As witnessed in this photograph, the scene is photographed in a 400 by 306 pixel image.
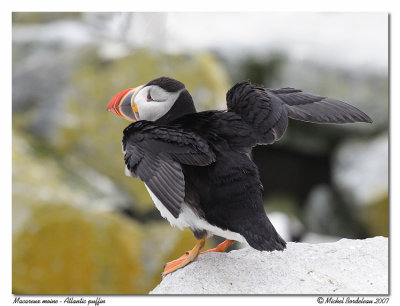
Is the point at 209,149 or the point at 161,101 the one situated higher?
the point at 161,101

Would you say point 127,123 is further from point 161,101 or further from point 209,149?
point 209,149

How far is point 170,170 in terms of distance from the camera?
2.74m

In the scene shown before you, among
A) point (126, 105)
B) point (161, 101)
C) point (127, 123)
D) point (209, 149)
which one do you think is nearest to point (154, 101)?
point (161, 101)

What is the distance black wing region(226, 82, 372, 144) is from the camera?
3.08 meters

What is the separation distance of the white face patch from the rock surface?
0.67m

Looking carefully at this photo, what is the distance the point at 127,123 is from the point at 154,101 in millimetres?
2246

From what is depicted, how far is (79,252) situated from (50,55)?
1.89 meters

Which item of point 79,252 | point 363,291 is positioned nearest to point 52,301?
point 79,252

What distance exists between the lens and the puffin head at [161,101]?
3.14 m

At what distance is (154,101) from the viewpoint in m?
3.16

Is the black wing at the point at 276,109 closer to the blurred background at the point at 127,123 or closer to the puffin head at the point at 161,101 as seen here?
the puffin head at the point at 161,101

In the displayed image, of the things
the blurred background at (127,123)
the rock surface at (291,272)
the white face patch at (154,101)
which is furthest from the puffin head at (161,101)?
the blurred background at (127,123)

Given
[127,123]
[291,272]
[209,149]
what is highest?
[209,149]
